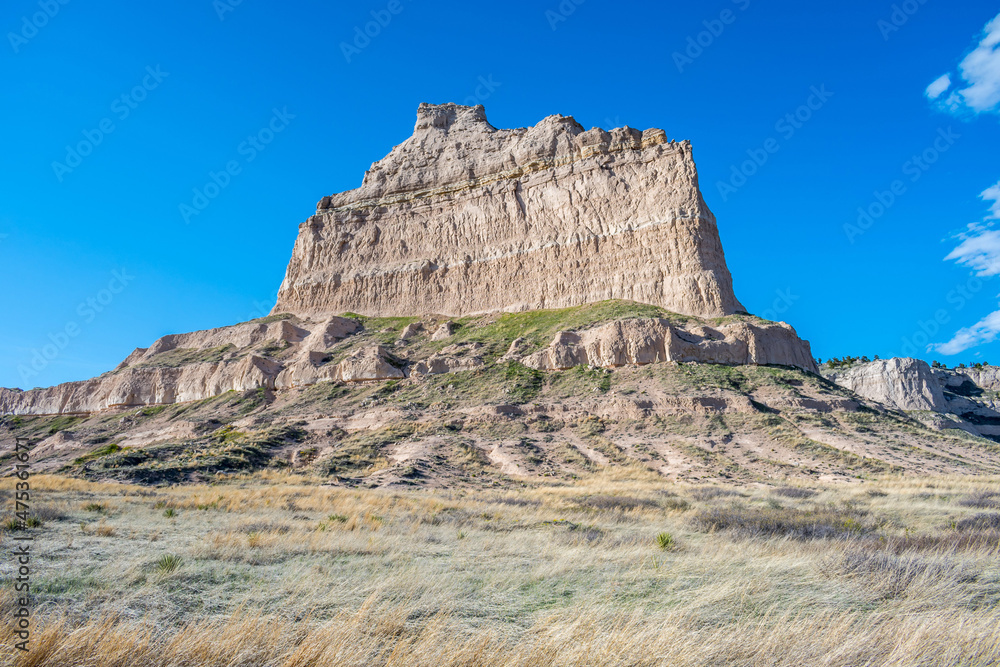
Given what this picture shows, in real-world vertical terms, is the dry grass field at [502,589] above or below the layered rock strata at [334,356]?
below

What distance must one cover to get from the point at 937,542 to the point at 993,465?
24.6 meters

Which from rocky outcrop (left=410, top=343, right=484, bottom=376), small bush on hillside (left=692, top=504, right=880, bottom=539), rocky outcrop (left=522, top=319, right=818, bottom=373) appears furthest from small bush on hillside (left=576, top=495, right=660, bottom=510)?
rocky outcrop (left=410, top=343, right=484, bottom=376)

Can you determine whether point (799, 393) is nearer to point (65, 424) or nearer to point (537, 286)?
point (537, 286)

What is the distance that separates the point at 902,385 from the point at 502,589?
6956 centimetres

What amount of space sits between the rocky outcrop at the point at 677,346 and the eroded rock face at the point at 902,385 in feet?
93.9

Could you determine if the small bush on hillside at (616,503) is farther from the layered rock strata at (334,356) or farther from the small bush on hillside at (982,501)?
the layered rock strata at (334,356)

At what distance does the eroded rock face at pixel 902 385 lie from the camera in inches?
2248

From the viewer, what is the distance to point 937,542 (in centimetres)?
809

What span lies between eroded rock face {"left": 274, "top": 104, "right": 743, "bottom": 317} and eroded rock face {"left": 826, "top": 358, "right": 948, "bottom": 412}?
1177 inches

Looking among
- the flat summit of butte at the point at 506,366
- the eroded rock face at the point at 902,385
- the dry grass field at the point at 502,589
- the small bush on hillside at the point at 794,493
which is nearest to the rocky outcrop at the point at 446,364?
the flat summit of butte at the point at 506,366

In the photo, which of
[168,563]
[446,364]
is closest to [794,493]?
[168,563]

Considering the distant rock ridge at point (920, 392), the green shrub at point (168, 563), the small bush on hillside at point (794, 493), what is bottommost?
the green shrub at point (168, 563)

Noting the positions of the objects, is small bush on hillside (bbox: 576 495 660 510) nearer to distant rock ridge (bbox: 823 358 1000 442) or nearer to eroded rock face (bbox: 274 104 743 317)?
eroded rock face (bbox: 274 104 743 317)

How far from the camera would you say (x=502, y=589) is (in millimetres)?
5629
